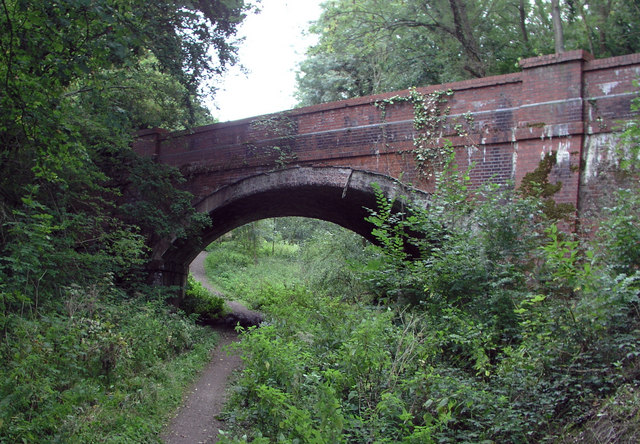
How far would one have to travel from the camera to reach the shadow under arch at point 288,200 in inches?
400

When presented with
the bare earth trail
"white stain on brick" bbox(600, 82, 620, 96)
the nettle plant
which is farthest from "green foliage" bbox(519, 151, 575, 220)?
the bare earth trail

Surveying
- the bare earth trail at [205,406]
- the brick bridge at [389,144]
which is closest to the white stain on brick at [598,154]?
the brick bridge at [389,144]

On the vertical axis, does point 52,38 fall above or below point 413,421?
above

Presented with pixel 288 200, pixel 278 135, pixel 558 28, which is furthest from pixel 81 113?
pixel 558 28

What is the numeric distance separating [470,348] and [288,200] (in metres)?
7.48

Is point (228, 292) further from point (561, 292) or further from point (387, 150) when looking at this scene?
point (561, 292)

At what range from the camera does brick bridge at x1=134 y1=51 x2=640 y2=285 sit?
8.04m

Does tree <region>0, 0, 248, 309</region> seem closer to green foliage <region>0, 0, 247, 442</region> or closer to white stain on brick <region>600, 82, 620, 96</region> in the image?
green foliage <region>0, 0, 247, 442</region>

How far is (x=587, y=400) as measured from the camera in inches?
183

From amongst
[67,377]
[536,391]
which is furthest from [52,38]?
[536,391]

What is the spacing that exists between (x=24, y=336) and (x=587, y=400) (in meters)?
5.38

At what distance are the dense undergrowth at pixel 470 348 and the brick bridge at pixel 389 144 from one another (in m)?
1.09

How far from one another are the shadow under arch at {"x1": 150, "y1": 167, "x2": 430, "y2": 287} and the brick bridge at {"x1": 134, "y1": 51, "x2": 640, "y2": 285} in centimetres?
3

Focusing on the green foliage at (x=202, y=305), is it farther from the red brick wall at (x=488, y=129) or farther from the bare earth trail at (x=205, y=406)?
the red brick wall at (x=488, y=129)
